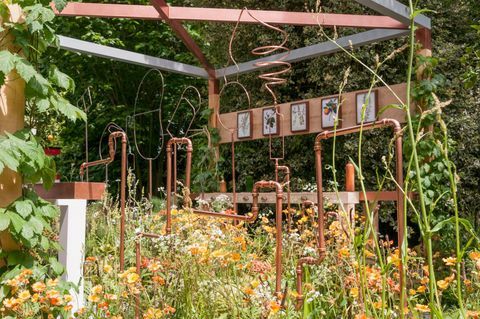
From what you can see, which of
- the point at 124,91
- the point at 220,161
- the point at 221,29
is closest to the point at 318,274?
the point at 220,161

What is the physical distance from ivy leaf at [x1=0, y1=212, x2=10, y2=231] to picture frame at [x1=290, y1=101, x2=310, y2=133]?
4.17 metres

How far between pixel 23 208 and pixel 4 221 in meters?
0.13

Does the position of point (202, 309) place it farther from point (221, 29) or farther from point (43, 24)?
point (221, 29)

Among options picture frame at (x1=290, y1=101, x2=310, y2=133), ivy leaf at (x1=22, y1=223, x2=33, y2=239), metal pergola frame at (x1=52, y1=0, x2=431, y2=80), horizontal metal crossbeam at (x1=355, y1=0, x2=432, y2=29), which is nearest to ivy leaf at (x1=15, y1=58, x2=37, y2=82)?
ivy leaf at (x1=22, y1=223, x2=33, y2=239)

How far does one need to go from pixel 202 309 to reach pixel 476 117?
20.7 ft

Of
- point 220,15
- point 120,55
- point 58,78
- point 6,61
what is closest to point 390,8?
point 220,15

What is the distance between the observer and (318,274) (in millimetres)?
2783

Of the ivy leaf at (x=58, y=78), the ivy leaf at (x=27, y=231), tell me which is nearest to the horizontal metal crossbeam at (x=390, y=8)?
the ivy leaf at (x=58, y=78)

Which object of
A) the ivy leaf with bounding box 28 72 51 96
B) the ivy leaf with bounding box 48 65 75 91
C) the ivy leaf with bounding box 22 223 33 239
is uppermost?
the ivy leaf with bounding box 48 65 75 91

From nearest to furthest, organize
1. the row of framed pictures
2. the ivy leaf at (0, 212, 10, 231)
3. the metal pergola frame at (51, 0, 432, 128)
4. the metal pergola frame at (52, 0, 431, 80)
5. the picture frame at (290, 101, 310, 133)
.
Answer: the ivy leaf at (0, 212, 10, 231), the metal pergola frame at (51, 0, 432, 128), the metal pergola frame at (52, 0, 431, 80), the row of framed pictures, the picture frame at (290, 101, 310, 133)

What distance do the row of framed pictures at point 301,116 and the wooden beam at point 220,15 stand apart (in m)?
0.66

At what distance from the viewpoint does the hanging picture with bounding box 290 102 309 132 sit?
6480 millimetres

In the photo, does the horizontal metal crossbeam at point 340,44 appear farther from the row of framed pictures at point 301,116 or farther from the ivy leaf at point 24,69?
the ivy leaf at point 24,69

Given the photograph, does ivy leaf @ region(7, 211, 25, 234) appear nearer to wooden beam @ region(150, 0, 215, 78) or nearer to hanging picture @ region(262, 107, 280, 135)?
wooden beam @ region(150, 0, 215, 78)
